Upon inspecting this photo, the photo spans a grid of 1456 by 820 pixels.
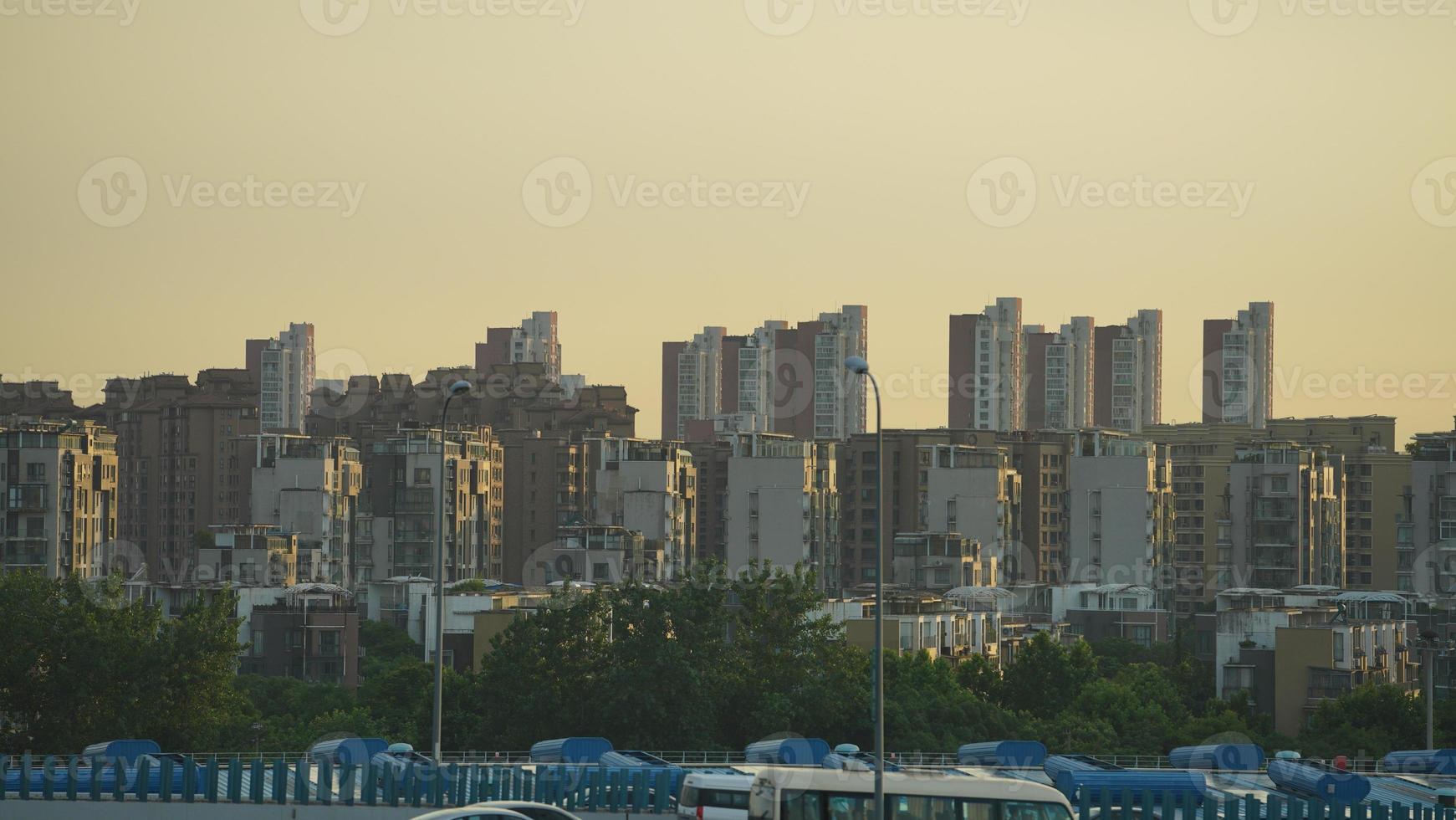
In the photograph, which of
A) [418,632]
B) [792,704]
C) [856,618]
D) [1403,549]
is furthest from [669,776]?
[1403,549]

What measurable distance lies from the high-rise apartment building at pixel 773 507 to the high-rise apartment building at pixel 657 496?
4.36 m

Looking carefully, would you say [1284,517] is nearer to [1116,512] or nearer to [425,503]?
[1116,512]

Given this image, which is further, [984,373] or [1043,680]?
[984,373]

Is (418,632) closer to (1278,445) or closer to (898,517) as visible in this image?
(898,517)

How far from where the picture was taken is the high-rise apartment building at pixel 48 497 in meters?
77.1

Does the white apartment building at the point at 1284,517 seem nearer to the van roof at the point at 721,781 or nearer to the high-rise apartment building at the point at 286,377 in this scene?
the van roof at the point at 721,781

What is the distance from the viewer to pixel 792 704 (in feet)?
135

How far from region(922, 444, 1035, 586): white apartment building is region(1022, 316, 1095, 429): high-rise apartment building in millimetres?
49749

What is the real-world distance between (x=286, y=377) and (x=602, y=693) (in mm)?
138881

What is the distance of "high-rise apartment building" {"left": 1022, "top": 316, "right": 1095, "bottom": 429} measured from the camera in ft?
477

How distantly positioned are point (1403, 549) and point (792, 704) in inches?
1992

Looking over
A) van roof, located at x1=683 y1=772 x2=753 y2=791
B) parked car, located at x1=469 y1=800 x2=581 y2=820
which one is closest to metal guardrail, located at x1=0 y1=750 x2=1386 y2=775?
van roof, located at x1=683 y1=772 x2=753 y2=791

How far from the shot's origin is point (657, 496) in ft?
314

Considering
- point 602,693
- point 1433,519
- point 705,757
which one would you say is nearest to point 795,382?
point 1433,519
